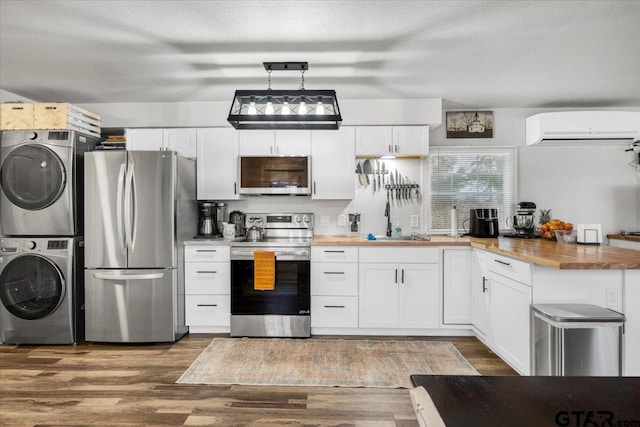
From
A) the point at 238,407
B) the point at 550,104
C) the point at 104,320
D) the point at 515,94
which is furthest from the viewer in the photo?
the point at 550,104

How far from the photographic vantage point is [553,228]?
11.8 ft

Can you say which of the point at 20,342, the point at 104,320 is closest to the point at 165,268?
the point at 104,320

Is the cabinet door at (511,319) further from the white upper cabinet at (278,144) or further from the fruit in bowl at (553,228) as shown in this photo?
the white upper cabinet at (278,144)

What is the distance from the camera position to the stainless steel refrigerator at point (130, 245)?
11.8 feet

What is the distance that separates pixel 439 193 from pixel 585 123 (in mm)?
1514

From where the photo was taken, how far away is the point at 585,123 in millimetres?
3740

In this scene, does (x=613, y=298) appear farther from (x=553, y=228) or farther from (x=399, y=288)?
(x=399, y=288)

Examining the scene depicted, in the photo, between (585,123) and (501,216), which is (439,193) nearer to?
(501,216)

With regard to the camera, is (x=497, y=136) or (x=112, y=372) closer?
(x=112, y=372)

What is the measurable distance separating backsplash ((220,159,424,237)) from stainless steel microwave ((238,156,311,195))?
1.03 feet

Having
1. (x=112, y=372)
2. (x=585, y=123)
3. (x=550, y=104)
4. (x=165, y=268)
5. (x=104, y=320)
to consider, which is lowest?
(x=112, y=372)

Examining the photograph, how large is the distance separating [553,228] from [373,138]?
1904mm

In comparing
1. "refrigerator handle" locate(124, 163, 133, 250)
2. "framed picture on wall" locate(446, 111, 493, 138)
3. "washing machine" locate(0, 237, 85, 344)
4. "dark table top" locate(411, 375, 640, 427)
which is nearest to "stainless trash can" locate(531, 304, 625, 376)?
"dark table top" locate(411, 375, 640, 427)

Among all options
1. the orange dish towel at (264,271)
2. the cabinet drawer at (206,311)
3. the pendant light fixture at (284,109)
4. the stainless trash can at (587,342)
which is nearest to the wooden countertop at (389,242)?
the orange dish towel at (264,271)
